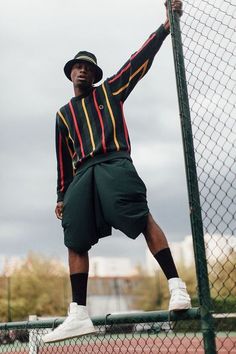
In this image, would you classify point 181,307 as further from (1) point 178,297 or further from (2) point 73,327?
(2) point 73,327

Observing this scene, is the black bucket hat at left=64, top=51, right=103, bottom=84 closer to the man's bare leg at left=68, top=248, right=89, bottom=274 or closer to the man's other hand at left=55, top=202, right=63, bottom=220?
the man's other hand at left=55, top=202, right=63, bottom=220

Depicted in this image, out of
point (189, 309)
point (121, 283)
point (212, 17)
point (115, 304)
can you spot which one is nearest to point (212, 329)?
point (189, 309)

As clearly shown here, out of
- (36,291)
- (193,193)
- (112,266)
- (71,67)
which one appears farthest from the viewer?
(112,266)

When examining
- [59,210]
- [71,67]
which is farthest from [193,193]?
[71,67]

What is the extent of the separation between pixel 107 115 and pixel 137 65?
0.37 metres

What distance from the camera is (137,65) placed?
312 centimetres

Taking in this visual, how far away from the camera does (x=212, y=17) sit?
9.41 feet

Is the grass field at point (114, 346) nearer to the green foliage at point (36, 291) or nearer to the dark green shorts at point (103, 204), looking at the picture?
the dark green shorts at point (103, 204)

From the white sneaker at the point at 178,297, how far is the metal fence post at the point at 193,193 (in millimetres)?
80

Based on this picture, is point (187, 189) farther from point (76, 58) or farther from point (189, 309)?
point (76, 58)

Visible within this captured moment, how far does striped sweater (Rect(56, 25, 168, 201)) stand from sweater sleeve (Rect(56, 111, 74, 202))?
0.10 metres

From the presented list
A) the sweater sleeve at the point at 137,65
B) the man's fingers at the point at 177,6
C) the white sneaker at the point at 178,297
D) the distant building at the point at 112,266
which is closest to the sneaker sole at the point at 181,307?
the white sneaker at the point at 178,297

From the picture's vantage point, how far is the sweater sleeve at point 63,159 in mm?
3408

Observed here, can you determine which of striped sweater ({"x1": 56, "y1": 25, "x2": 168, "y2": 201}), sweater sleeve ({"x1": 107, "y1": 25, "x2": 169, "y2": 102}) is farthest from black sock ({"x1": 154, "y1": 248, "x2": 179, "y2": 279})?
sweater sleeve ({"x1": 107, "y1": 25, "x2": 169, "y2": 102})
